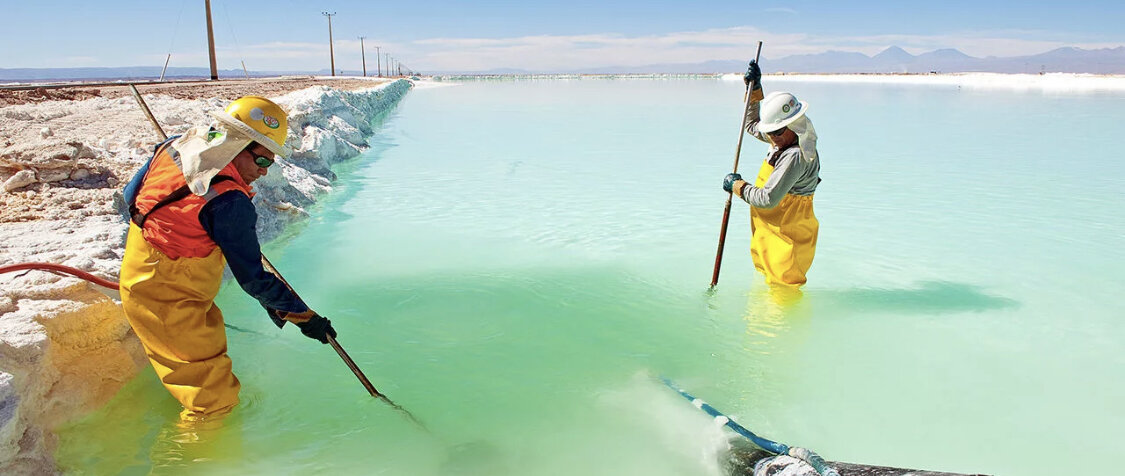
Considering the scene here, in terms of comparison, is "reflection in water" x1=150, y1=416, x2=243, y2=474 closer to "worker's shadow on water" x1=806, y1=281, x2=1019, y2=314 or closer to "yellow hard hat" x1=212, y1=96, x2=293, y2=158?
"yellow hard hat" x1=212, y1=96, x2=293, y2=158

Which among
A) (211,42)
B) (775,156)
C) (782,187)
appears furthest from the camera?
(211,42)

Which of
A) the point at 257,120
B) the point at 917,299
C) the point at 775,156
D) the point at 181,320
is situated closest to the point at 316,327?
the point at 181,320

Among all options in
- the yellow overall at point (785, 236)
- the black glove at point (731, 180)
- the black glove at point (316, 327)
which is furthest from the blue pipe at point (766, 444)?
the black glove at point (316, 327)

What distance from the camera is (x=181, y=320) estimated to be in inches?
95.3

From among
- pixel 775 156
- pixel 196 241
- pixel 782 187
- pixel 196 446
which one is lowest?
pixel 196 446

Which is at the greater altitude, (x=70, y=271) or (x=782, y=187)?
(x=782, y=187)

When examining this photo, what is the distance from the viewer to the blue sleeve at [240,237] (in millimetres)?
2215

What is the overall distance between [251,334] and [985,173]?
1029 centimetres

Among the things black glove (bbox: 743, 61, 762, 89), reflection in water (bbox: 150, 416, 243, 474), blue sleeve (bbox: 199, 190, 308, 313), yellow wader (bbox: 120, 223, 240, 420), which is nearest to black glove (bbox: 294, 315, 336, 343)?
blue sleeve (bbox: 199, 190, 308, 313)

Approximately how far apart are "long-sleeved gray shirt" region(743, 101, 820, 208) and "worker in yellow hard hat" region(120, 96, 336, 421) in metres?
2.51

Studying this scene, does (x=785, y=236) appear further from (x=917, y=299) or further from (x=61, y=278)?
(x=61, y=278)

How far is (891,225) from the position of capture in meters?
6.67

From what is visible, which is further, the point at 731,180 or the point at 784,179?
the point at 731,180

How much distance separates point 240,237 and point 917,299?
174 inches
